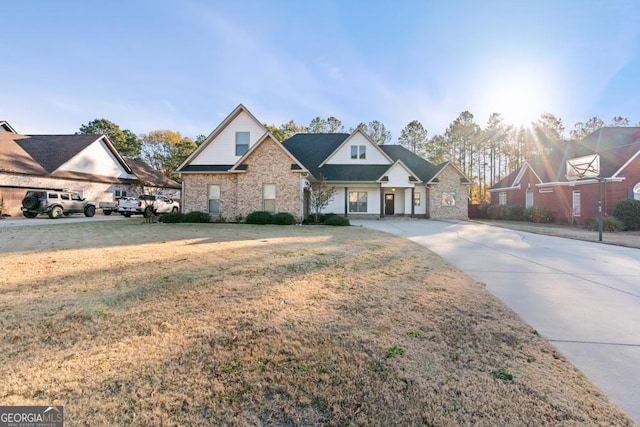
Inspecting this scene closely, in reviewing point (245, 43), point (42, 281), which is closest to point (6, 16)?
point (245, 43)

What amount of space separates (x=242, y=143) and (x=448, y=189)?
17781mm

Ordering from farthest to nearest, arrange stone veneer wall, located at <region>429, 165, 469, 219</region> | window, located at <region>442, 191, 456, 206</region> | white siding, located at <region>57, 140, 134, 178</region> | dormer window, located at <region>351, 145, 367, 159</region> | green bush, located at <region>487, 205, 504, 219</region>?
green bush, located at <region>487, 205, 504, 219</region>
white siding, located at <region>57, 140, 134, 178</region>
dormer window, located at <region>351, 145, 367, 159</region>
window, located at <region>442, 191, 456, 206</region>
stone veneer wall, located at <region>429, 165, 469, 219</region>

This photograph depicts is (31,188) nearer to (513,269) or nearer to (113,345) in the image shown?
(113,345)

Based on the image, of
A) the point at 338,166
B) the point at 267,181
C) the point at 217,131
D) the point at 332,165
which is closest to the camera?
the point at 267,181

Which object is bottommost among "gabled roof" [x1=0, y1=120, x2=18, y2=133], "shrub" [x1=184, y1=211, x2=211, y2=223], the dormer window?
"shrub" [x1=184, y1=211, x2=211, y2=223]

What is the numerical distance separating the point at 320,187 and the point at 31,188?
2257 centimetres

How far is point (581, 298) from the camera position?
4.71m

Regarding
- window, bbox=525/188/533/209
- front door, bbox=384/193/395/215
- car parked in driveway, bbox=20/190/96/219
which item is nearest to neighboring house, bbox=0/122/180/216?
car parked in driveway, bbox=20/190/96/219

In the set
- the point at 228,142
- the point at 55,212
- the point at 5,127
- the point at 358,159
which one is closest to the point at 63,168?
the point at 55,212

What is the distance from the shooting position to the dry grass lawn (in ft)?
6.73

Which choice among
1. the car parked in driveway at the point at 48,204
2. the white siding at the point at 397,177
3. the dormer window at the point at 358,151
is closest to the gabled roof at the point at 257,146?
the white siding at the point at 397,177

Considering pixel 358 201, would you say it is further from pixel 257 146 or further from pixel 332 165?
pixel 257 146

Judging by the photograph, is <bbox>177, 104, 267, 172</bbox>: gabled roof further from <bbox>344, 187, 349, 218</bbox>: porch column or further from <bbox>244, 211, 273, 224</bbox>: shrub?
<bbox>344, 187, 349, 218</bbox>: porch column

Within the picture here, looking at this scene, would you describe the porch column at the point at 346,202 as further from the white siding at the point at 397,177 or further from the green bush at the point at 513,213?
the green bush at the point at 513,213
